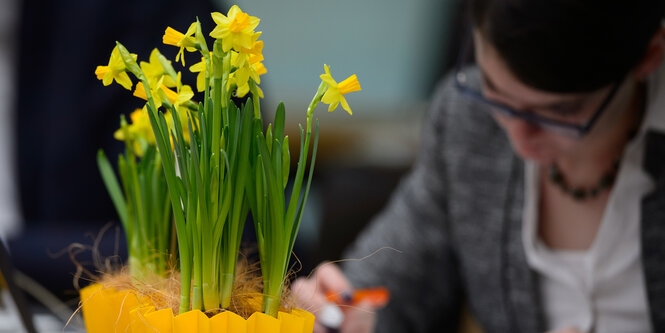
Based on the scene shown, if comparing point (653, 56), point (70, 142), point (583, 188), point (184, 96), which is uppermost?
point (184, 96)

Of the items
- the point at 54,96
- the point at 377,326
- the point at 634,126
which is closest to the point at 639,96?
the point at 634,126

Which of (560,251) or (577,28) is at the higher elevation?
(577,28)

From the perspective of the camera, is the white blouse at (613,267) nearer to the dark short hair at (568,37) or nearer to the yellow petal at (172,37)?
the dark short hair at (568,37)

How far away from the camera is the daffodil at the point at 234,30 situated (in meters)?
0.38

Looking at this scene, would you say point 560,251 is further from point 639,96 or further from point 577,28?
point 577,28

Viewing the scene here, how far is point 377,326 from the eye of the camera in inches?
45.5

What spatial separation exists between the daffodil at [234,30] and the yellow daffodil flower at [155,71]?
91mm

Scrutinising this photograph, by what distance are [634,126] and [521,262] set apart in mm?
289

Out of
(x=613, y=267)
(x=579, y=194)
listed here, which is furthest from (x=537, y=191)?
(x=613, y=267)

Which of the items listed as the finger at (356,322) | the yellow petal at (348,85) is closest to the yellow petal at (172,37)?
the yellow petal at (348,85)

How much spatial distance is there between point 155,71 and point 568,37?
489 millimetres

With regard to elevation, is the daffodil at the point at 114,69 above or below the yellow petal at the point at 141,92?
above

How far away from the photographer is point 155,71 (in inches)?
18.2

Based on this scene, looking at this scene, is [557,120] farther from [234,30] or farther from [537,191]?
[234,30]
